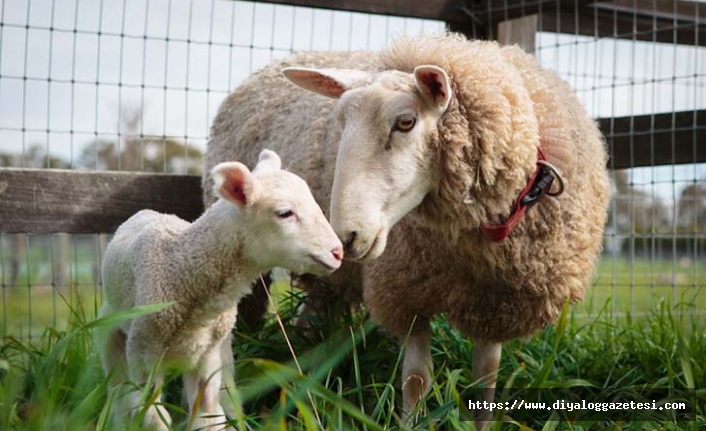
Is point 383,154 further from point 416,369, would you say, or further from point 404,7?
point 404,7

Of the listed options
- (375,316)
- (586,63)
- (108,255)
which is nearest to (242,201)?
(108,255)

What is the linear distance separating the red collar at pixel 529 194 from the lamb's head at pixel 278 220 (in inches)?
26.7

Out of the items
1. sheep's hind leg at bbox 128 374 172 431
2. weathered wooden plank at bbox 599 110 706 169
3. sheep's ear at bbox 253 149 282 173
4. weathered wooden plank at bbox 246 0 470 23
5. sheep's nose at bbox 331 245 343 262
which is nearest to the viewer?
sheep's hind leg at bbox 128 374 172 431

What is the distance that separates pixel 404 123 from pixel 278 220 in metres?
0.53

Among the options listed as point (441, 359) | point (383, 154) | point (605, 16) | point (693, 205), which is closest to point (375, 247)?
point (383, 154)

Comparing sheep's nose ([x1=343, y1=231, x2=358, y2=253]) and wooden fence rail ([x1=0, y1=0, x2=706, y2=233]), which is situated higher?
wooden fence rail ([x1=0, y1=0, x2=706, y2=233])

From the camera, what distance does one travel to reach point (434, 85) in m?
2.66

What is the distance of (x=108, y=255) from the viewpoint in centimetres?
302

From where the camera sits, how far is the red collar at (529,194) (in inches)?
113

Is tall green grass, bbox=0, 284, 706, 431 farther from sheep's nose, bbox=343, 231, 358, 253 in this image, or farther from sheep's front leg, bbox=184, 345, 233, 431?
sheep's nose, bbox=343, 231, 358, 253

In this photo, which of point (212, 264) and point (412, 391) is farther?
point (412, 391)

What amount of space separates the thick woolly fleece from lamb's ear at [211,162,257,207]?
0.63m

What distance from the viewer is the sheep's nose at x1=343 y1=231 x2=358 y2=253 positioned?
2.54 m

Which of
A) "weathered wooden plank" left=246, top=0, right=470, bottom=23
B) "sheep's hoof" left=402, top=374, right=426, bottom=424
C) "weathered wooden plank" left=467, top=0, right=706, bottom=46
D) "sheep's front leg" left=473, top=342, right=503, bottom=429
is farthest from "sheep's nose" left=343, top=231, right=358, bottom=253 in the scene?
"weathered wooden plank" left=467, top=0, right=706, bottom=46
